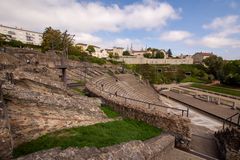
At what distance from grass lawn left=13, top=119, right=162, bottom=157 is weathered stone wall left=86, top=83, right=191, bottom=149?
21.8 inches

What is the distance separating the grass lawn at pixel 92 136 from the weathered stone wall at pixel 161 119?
21.8 inches

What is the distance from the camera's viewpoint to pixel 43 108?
8.12 metres

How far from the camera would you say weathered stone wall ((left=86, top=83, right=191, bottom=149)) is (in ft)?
39.7

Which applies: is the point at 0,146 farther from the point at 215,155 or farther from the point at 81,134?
the point at 215,155

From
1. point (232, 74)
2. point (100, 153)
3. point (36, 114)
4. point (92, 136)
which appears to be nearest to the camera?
point (100, 153)

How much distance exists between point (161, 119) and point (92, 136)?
5.57m

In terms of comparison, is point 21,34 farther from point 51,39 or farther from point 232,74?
point 232,74

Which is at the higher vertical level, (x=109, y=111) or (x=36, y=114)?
(x=36, y=114)

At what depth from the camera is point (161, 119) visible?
1255 cm

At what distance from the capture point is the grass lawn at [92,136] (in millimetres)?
7195

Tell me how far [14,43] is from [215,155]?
45.6m

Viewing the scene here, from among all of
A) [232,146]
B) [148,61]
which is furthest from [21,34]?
[232,146]

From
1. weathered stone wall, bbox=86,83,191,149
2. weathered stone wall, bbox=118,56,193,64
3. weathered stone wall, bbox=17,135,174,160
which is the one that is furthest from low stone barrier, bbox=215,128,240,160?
weathered stone wall, bbox=118,56,193,64

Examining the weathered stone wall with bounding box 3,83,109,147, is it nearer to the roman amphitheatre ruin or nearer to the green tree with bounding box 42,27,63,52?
the roman amphitheatre ruin
